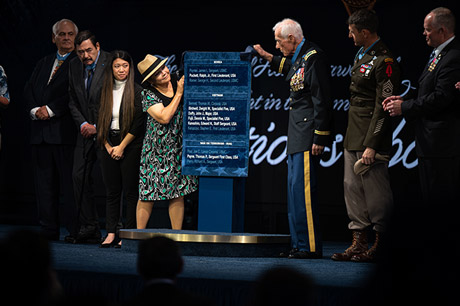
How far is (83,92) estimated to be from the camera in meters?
5.30

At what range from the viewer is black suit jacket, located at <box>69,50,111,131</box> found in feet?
17.3

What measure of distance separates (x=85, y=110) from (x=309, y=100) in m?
1.85

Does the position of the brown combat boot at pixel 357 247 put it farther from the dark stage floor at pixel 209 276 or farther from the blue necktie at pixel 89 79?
the blue necktie at pixel 89 79

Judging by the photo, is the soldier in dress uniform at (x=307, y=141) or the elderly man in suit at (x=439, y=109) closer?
the elderly man in suit at (x=439, y=109)

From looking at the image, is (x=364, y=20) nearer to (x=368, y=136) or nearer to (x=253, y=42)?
(x=368, y=136)

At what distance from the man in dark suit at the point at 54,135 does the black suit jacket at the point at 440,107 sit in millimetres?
2728

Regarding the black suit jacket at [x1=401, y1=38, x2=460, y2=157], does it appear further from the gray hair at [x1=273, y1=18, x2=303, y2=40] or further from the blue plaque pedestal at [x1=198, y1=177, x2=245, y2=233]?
the blue plaque pedestal at [x1=198, y1=177, x2=245, y2=233]

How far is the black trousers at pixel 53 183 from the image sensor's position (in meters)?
5.39

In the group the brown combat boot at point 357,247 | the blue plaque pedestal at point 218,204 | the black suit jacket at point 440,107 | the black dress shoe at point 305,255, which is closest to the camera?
the black suit jacket at point 440,107

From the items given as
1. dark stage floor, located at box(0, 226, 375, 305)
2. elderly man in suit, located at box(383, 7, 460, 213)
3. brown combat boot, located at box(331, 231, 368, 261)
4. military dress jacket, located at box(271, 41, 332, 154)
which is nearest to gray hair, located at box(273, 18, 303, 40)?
military dress jacket, located at box(271, 41, 332, 154)

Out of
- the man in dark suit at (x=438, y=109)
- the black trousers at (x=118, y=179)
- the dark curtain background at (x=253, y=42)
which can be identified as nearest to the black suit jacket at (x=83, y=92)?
the black trousers at (x=118, y=179)

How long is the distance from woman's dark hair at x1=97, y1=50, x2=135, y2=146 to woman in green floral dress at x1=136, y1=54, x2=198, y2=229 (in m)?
0.12

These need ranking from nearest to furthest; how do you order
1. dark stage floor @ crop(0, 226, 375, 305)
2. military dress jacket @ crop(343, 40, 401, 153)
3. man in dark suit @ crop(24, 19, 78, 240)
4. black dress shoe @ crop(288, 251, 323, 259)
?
dark stage floor @ crop(0, 226, 375, 305) → military dress jacket @ crop(343, 40, 401, 153) → black dress shoe @ crop(288, 251, 323, 259) → man in dark suit @ crop(24, 19, 78, 240)

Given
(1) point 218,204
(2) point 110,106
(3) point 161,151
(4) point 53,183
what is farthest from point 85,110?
(1) point 218,204
